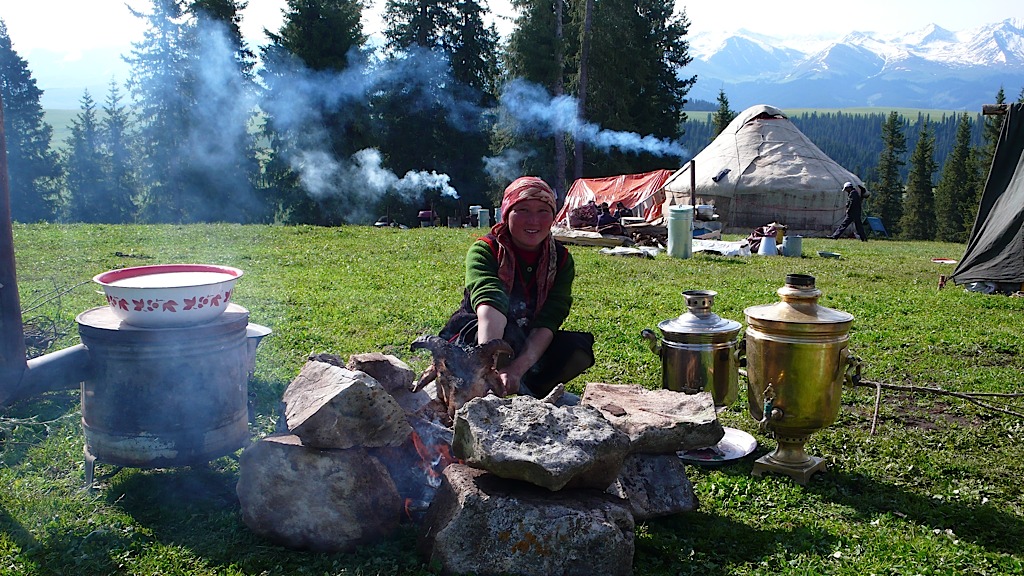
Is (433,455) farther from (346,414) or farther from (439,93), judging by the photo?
(439,93)

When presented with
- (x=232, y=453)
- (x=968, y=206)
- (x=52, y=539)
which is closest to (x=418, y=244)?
(x=232, y=453)

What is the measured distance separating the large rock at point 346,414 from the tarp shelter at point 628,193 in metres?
16.2

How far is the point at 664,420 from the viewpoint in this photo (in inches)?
141

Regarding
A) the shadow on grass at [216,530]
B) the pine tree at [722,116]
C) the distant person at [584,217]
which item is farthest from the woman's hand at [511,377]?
the pine tree at [722,116]

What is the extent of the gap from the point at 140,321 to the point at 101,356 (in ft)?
0.83

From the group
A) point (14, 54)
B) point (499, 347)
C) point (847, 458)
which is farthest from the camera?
point (14, 54)

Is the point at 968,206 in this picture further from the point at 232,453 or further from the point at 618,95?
the point at 232,453

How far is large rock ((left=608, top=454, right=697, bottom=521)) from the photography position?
131 inches

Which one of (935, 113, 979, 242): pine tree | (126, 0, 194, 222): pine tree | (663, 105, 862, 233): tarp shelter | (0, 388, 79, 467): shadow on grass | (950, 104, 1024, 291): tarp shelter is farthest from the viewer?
(935, 113, 979, 242): pine tree

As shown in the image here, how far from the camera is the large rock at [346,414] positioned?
9.83 ft

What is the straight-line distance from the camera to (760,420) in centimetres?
383

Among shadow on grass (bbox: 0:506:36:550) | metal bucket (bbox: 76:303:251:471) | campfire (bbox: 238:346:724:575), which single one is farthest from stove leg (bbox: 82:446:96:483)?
campfire (bbox: 238:346:724:575)

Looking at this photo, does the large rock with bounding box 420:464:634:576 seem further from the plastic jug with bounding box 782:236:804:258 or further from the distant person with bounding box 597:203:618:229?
the distant person with bounding box 597:203:618:229

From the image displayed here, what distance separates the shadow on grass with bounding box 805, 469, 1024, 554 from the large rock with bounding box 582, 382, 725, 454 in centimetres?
62
